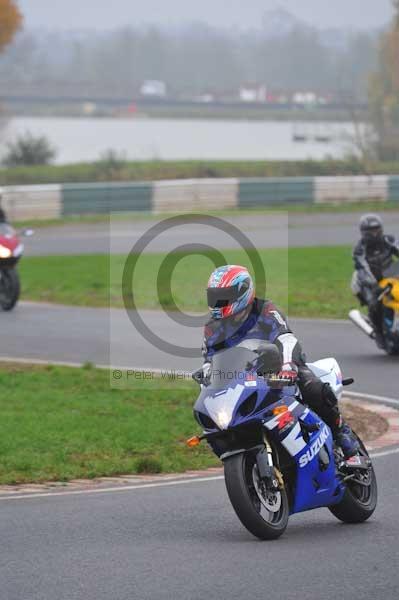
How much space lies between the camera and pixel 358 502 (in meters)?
8.32

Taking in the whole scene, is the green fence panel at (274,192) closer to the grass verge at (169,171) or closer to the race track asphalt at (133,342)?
the grass verge at (169,171)

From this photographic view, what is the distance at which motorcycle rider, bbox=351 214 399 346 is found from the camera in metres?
15.8

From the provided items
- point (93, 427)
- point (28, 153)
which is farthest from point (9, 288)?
point (28, 153)

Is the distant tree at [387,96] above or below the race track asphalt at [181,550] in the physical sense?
above

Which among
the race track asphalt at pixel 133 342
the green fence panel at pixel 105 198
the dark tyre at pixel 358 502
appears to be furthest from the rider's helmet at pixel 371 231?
the green fence panel at pixel 105 198

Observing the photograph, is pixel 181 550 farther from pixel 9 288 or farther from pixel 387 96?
pixel 387 96

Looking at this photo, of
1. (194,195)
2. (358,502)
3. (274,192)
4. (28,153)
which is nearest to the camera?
(358,502)

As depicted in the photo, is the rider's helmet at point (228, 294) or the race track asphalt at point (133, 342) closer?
the rider's helmet at point (228, 294)

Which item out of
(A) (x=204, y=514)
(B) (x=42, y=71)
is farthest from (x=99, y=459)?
(B) (x=42, y=71)

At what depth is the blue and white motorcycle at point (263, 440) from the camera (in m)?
7.52

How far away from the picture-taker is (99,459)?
10656 mm

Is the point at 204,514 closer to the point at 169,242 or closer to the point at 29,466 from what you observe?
the point at 29,466

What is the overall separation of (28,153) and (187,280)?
26.3 metres

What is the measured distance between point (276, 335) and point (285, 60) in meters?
193
